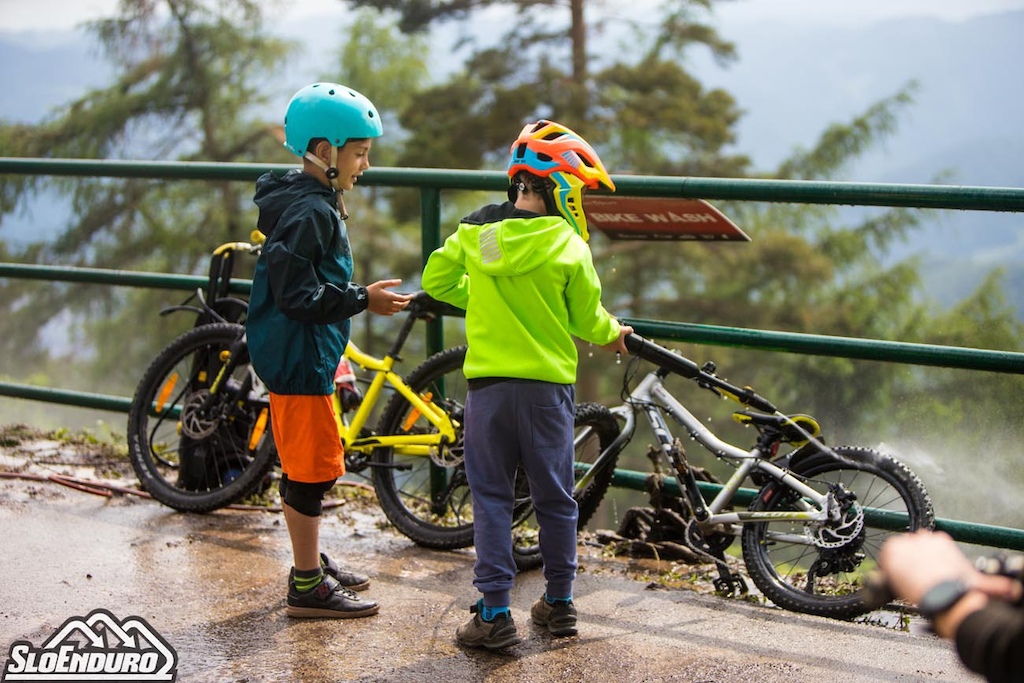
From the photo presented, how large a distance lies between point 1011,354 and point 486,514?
1767 mm

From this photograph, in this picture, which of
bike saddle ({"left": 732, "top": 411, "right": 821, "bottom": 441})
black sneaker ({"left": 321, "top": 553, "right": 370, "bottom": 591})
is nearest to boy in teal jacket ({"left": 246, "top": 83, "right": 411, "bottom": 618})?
black sneaker ({"left": 321, "top": 553, "right": 370, "bottom": 591})

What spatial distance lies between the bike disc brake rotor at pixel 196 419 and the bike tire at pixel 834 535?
217 centimetres

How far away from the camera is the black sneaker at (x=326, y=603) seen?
3605 mm

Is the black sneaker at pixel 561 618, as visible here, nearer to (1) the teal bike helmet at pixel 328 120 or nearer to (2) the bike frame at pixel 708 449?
(2) the bike frame at pixel 708 449

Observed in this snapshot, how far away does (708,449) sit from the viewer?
13.1ft

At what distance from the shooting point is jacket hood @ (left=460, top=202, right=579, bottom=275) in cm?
322

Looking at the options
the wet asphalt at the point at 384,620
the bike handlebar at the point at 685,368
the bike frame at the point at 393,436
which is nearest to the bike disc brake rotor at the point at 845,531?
the wet asphalt at the point at 384,620

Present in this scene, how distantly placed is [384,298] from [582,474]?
109 cm

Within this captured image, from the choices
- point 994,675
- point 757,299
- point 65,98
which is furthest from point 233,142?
point 994,675

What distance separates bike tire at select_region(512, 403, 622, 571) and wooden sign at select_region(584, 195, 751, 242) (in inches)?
26.2

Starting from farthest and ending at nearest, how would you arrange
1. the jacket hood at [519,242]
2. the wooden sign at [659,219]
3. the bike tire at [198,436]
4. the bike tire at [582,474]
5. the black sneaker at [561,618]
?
the bike tire at [198,436], the bike tire at [582,474], the wooden sign at [659,219], the black sneaker at [561,618], the jacket hood at [519,242]

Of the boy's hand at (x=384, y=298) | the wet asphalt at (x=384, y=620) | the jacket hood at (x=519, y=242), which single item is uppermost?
the jacket hood at (x=519, y=242)

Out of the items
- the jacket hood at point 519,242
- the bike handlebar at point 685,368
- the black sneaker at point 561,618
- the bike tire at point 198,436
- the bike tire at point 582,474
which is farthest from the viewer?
the bike tire at point 198,436

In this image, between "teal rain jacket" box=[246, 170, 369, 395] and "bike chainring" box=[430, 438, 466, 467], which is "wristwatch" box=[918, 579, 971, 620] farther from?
"bike chainring" box=[430, 438, 466, 467]
